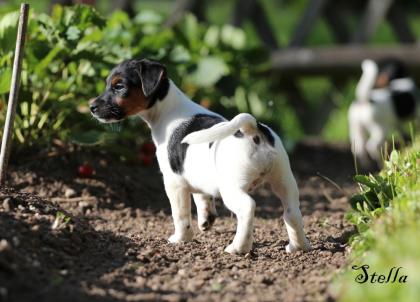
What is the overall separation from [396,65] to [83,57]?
5247 mm

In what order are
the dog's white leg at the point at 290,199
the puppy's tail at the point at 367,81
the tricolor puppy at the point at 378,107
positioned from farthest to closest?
the tricolor puppy at the point at 378,107, the puppy's tail at the point at 367,81, the dog's white leg at the point at 290,199

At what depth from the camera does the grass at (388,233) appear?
2.80m

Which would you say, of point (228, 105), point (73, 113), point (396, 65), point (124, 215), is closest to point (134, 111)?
point (124, 215)

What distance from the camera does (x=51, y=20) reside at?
586 centimetres

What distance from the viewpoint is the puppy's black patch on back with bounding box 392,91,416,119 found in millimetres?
9688

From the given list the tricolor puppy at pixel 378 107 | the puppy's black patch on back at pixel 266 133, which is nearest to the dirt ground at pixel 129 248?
the puppy's black patch on back at pixel 266 133

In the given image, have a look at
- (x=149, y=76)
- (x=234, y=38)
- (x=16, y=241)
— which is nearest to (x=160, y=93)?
(x=149, y=76)

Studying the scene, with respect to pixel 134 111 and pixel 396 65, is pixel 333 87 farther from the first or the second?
pixel 134 111

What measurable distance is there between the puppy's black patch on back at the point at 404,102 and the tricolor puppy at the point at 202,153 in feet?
17.6

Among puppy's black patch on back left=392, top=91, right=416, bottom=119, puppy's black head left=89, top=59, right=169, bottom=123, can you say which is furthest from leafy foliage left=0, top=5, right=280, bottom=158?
puppy's black patch on back left=392, top=91, right=416, bottom=119

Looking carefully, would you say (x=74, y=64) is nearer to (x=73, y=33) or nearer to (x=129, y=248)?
(x=73, y=33)

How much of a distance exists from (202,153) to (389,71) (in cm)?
599

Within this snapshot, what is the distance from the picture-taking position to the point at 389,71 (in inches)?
389

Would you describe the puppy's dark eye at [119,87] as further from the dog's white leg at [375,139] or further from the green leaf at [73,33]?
the dog's white leg at [375,139]
